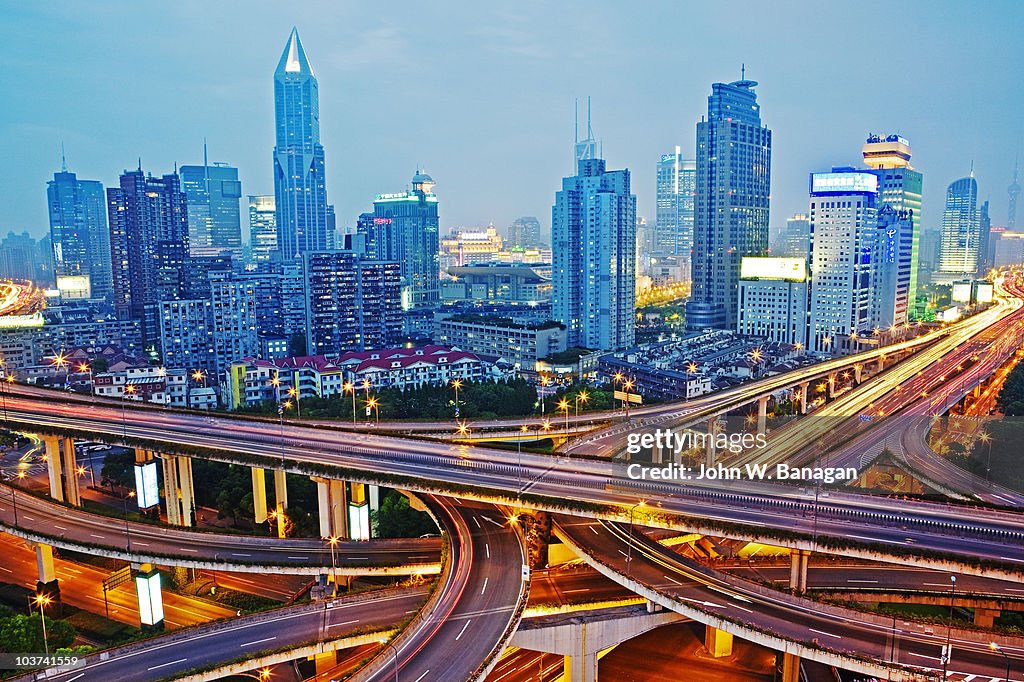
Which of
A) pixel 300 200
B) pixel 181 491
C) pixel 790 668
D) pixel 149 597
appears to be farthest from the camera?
pixel 300 200

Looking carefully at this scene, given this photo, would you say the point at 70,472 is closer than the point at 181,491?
No

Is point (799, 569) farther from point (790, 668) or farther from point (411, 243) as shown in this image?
point (411, 243)

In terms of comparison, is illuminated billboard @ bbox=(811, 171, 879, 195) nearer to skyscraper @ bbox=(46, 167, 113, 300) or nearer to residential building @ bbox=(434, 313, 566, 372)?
residential building @ bbox=(434, 313, 566, 372)

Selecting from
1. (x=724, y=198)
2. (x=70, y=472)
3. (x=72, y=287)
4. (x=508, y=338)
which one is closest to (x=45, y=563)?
(x=70, y=472)

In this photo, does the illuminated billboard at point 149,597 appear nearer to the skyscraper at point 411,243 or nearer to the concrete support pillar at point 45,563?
the concrete support pillar at point 45,563

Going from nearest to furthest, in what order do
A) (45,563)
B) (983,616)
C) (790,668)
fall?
1. (790,668)
2. (983,616)
3. (45,563)

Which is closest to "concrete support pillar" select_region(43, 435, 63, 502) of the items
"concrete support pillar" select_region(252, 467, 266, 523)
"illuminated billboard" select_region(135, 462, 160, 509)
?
"illuminated billboard" select_region(135, 462, 160, 509)

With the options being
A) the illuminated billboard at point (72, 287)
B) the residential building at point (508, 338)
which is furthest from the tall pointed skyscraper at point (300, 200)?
the residential building at point (508, 338)
